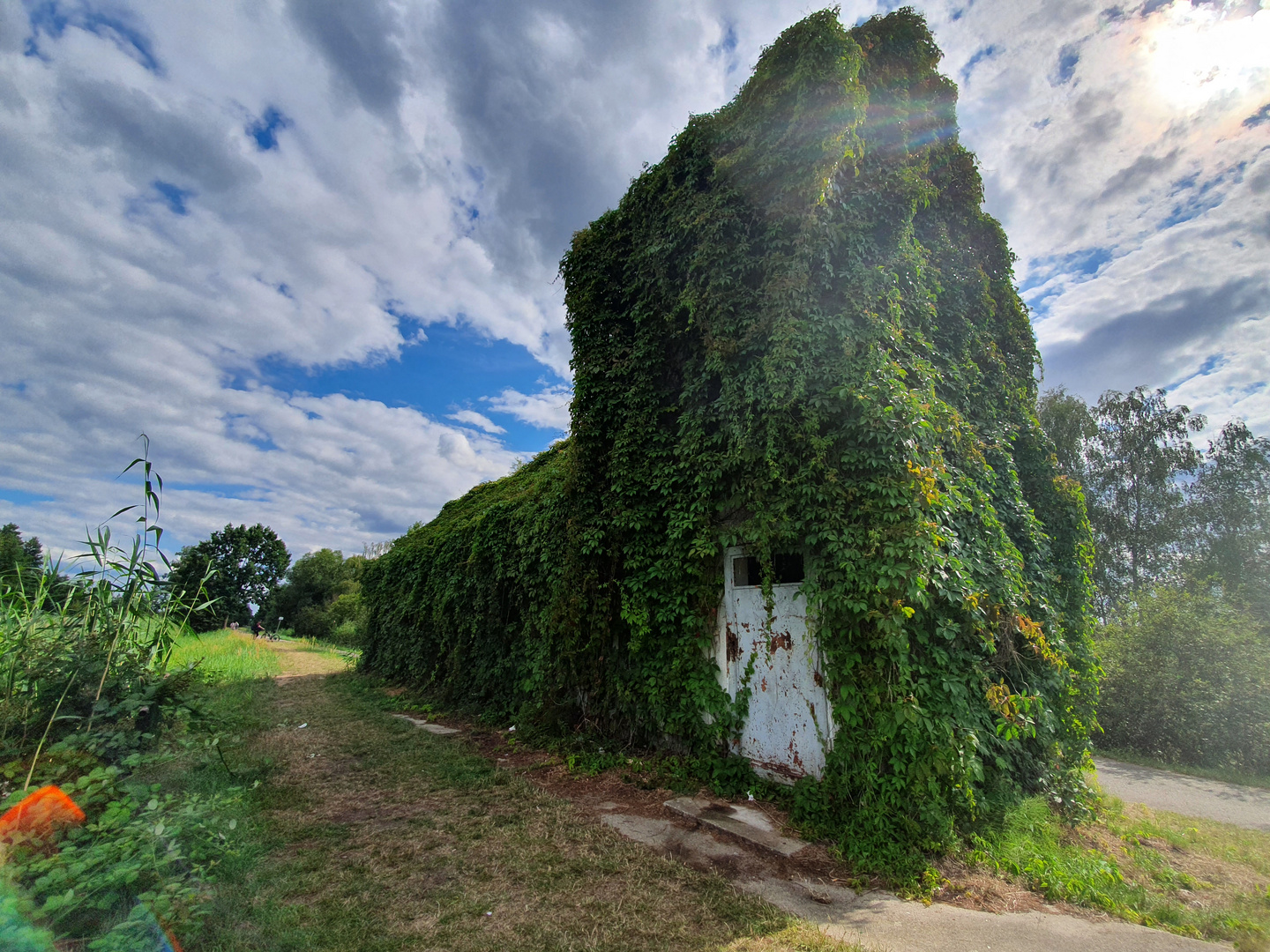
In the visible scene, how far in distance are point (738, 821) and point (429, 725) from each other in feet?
21.2

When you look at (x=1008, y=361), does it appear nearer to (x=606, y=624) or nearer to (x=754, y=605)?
(x=754, y=605)

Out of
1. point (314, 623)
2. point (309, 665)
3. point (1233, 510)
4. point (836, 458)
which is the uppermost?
point (1233, 510)

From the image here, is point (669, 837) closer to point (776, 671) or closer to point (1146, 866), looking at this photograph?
point (776, 671)

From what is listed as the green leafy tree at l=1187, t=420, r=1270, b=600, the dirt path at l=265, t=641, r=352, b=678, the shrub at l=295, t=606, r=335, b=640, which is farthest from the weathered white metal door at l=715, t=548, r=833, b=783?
the shrub at l=295, t=606, r=335, b=640

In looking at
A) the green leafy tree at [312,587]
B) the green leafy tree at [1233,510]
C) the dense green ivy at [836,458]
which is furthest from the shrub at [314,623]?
the green leafy tree at [1233,510]

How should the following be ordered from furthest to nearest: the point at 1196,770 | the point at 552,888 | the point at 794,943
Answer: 1. the point at 1196,770
2. the point at 552,888
3. the point at 794,943

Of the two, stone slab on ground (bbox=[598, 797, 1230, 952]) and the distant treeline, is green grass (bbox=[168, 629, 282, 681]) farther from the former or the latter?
the distant treeline

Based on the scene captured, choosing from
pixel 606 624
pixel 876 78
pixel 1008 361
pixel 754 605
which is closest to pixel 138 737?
pixel 606 624

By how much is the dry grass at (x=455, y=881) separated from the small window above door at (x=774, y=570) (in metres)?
2.73

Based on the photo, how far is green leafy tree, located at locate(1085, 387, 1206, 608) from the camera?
63.9 ft

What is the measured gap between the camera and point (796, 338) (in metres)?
5.40

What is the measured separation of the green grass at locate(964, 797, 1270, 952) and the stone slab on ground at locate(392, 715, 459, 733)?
7.36 meters

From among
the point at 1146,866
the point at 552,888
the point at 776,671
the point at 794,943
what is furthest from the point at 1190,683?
the point at 552,888

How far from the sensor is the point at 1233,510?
61.0 feet
